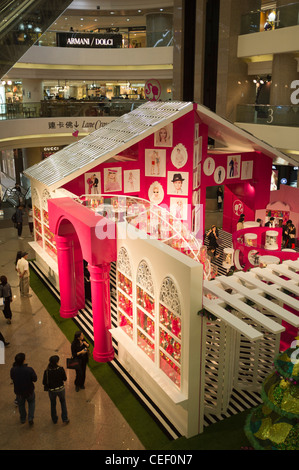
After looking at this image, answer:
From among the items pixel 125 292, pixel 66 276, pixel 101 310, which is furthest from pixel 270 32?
pixel 101 310

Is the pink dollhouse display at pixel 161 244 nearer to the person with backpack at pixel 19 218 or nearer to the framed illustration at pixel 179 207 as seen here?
the framed illustration at pixel 179 207

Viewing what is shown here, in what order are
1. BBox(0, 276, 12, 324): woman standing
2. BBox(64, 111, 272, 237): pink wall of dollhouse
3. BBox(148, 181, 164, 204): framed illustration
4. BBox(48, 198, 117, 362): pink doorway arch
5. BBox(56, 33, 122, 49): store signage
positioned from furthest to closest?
BBox(56, 33, 122, 49): store signage, BBox(148, 181, 164, 204): framed illustration, BBox(64, 111, 272, 237): pink wall of dollhouse, BBox(0, 276, 12, 324): woman standing, BBox(48, 198, 117, 362): pink doorway arch

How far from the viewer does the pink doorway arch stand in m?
7.63

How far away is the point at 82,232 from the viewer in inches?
304

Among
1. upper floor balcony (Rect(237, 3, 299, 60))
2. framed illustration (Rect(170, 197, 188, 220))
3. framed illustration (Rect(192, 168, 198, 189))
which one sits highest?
upper floor balcony (Rect(237, 3, 299, 60))

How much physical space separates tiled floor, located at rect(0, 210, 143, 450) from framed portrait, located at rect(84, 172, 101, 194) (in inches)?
153

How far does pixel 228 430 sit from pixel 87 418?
2218 millimetres

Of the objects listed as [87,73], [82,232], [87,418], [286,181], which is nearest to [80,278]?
[82,232]

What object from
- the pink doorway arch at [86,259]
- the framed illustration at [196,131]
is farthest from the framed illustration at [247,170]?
the pink doorway arch at [86,259]

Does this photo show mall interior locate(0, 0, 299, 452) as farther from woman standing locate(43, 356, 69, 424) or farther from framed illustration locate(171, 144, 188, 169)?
woman standing locate(43, 356, 69, 424)

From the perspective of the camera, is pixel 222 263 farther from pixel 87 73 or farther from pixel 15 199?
pixel 87 73

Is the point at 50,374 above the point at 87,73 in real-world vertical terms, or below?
below

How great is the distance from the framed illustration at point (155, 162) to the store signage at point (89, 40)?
13914 millimetres

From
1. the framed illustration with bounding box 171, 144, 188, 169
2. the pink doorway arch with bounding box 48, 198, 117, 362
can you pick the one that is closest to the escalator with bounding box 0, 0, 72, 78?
the pink doorway arch with bounding box 48, 198, 117, 362
